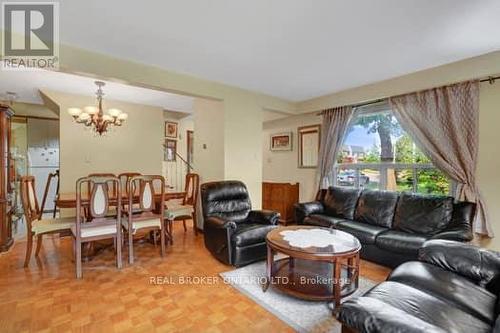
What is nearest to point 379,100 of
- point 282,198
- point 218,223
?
point 282,198

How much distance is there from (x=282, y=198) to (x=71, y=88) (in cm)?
423

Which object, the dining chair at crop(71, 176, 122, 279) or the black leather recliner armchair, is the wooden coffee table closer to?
the black leather recliner armchair

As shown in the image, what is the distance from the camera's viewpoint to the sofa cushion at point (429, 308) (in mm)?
1334

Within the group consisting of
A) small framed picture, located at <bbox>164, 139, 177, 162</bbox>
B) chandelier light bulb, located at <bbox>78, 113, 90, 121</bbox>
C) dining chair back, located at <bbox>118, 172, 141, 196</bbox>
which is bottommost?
dining chair back, located at <bbox>118, 172, 141, 196</bbox>

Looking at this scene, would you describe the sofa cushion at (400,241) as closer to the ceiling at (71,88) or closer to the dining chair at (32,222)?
the dining chair at (32,222)

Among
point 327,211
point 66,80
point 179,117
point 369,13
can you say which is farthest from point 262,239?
point 179,117

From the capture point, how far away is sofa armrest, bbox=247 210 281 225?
11.0ft

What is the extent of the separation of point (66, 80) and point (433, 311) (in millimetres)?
5048

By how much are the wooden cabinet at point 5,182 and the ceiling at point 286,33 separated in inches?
71.3

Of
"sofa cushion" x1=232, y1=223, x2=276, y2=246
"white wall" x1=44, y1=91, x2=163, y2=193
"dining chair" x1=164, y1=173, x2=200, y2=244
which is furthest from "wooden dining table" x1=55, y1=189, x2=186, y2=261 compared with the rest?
"white wall" x1=44, y1=91, x2=163, y2=193

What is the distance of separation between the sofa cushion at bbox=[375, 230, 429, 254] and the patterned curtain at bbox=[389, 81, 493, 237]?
85cm

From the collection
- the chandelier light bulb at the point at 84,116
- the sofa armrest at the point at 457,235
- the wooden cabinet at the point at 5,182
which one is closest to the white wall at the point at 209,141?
the chandelier light bulb at the point at 84,116

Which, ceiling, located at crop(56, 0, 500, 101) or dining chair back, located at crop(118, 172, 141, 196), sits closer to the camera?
ceiling, located at crop(56, 0, 500, 101)

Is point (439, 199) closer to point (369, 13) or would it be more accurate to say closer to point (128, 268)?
point (369, 13)
